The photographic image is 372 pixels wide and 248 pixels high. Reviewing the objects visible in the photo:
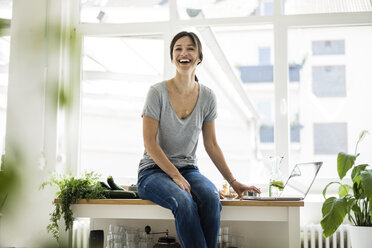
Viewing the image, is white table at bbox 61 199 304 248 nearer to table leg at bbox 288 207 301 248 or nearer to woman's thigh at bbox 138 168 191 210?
table leg at bbox 288 207 301 248

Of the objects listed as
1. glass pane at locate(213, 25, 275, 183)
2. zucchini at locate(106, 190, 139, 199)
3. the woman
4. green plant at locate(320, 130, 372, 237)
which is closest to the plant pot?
green plant at locate(320, 130, 372, 237)

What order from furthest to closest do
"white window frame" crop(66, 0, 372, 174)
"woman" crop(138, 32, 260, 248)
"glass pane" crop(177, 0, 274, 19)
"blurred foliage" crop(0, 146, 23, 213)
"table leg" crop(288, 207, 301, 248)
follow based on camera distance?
"glass pane" crop(177, 0, 274, 19)
"white window frame" crop(66, 0, 372, 174)
"table leg" crop(288, 207, 301, 248)
"woman" crop(138, 32, 260, 248)
"blurred foliage" crop(0, 146, 23, 213)

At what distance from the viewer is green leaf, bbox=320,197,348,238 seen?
229 centimetres

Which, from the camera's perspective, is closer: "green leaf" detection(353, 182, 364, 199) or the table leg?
the table leg

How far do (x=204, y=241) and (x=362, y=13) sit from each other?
1948 millimetres

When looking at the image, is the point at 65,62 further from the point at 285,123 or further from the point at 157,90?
the point at 285,123

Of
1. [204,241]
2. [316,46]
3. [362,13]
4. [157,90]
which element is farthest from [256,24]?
[204,241]

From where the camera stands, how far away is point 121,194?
2.41 metres

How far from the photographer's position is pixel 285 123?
3.00 m

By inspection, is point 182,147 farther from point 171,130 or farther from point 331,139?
point 331,139

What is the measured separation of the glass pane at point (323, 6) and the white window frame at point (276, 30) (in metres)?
0.04

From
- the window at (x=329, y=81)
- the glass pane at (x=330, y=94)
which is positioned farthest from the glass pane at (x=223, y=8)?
the window at (x=329, y=81)

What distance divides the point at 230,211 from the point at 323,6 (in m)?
1.62

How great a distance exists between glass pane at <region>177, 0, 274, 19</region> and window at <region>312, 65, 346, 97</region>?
534 millimetres
